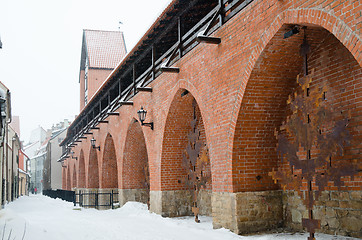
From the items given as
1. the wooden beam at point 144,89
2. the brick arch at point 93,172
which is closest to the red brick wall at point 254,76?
the wooden beam at point 144,89

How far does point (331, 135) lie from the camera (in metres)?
5.93

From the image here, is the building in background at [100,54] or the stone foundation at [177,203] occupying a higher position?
the building in background at [100,54]

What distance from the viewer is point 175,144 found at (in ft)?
38.0

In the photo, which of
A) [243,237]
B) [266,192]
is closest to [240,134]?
[266,192]

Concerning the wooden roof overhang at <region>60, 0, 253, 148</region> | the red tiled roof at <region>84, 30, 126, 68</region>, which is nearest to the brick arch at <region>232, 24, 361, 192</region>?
the wooden roof overhang at <region>60, 0, 253, 148</region>

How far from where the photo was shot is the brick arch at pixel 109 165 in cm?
1952

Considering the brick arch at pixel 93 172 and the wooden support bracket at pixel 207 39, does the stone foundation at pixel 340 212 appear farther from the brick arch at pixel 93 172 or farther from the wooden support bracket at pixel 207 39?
the brick arch at pixel 93 172

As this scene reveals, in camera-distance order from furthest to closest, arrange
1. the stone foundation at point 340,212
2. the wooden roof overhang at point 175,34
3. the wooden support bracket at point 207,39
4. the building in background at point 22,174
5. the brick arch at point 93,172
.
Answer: the building in background at point 22,174, the brick arch at point 93,172, the wooden roof overhang at point 175,34, the wooden support bracket at point 207,39, the stone foundation at point 340,212

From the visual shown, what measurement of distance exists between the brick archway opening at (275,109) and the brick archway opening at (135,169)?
Answer: 825 centimetres

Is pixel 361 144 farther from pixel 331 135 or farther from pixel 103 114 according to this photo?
pixel 103 114

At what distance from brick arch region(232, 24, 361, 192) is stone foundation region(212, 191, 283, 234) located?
18cm

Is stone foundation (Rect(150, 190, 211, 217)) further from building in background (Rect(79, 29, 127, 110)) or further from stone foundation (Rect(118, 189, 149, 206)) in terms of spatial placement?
building in background (Rect(79, 29, 127, 110))

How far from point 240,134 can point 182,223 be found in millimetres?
3507

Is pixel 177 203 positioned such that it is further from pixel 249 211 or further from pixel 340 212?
pixel 340 212
